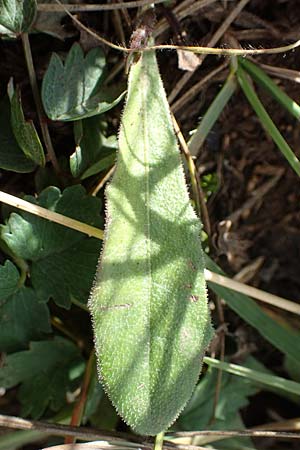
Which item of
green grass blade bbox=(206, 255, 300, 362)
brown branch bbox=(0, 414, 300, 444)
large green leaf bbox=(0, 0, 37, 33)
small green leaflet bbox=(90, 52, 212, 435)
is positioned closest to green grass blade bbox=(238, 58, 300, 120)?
small green leaflet bbox=(90, 52, 212, 435)

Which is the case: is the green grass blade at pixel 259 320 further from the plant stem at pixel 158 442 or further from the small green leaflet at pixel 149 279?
the plant stem at pixel 158 442

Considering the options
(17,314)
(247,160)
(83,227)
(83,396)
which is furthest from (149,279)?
(247,160)

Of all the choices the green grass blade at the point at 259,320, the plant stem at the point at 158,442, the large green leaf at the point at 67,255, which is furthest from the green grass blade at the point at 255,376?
the large green leaf at the point at 67,255

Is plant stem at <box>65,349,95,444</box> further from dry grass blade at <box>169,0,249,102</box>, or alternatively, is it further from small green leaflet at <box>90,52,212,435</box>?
dry grass blade at <box>169,0,249,102</box>

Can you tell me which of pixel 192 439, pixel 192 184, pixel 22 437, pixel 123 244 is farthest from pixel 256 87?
pixel 22 437

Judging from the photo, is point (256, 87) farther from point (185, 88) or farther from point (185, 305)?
point (185, 305)

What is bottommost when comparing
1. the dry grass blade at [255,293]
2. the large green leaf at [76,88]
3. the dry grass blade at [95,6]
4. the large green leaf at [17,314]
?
the large green leaf at [17,314]
